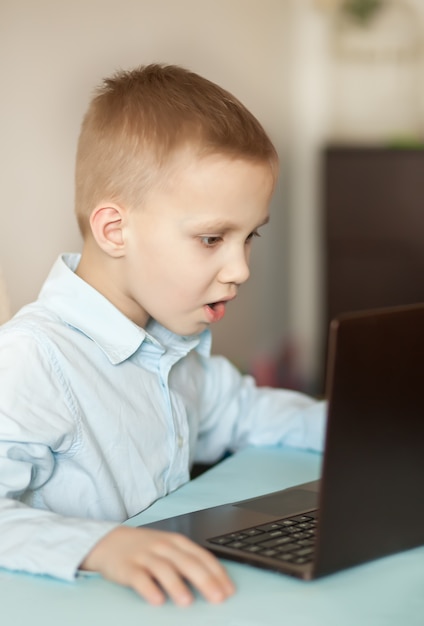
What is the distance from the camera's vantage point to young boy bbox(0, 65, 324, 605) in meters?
0.90

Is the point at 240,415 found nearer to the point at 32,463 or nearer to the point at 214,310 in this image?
the point at 214,310

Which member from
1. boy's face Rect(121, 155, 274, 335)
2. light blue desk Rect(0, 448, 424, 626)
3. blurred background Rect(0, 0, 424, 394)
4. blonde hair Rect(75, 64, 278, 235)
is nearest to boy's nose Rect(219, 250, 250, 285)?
boy's face Rect(121, 155, 274, 335)

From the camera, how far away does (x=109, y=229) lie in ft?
3.31

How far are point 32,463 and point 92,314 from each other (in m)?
0.19

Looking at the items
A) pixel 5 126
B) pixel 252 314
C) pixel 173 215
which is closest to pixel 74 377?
pixel 173 215

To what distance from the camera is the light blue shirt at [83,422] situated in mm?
744

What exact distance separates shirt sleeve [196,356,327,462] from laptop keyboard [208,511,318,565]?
1.29 ft

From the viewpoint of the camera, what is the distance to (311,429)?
1187 mm

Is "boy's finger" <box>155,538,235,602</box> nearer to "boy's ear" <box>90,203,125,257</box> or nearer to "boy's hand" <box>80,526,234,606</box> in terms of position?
"boy's hand" <box>80,526,234,606</box>

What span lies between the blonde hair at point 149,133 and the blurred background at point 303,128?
0.81m

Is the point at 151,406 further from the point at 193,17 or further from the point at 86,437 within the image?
the point at 193,17

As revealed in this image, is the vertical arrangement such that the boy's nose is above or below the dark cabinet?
above

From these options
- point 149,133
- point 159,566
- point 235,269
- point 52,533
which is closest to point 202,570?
point 159,566

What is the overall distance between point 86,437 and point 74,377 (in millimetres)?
61
